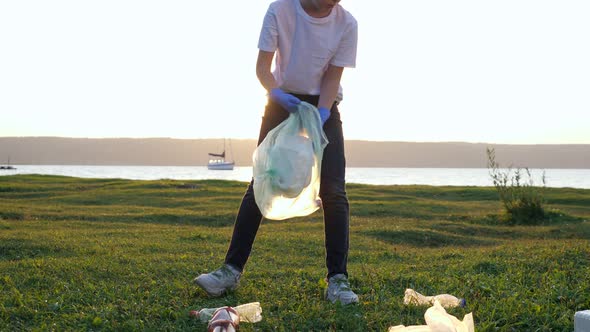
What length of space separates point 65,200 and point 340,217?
1620 cm

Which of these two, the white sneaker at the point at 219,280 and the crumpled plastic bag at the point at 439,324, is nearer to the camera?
the crumpled plastic bag at the point at 439,324

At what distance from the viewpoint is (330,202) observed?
4.69m

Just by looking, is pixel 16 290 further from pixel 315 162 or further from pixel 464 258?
pixel 464 258

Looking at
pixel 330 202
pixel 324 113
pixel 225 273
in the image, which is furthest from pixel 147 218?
pixel 324 113

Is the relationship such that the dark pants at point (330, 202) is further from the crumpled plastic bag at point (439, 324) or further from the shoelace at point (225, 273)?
the crumpled plastic bag at point (439, 324)

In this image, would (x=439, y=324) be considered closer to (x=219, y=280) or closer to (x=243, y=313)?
(x=243, y=313)

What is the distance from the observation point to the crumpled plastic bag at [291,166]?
4266 mm

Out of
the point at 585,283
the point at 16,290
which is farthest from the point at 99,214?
the point at 585,283

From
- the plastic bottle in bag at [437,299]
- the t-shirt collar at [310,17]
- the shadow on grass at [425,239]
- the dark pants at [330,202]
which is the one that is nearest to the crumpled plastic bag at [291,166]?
the dark pants at [330,202]

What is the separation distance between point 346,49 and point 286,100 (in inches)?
24.1

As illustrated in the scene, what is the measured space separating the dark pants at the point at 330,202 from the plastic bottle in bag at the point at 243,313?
642mm

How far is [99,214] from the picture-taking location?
15.0m

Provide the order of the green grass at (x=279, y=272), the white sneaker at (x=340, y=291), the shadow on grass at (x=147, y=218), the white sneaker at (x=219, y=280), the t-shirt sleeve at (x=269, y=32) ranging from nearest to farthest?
the green grass at (x=279, y=272) → the t-shirt sleeve at (x=269, y=32) → the white sneaker at (x=340, y=291) → the white sneaker at (x=219, y=280) → the shadow on grass at (x=147, y=218)

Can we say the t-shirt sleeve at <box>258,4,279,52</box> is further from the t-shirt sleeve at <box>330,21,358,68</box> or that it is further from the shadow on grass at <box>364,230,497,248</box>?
the shadow on grass at <box>364,230,497,248</box>
